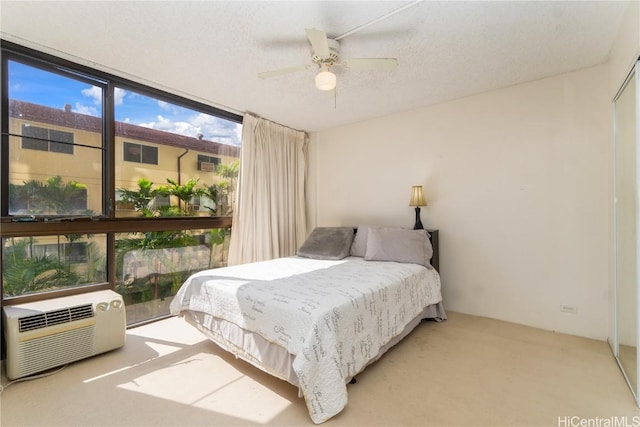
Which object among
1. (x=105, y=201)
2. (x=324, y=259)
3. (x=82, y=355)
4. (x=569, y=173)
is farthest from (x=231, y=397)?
(x=569, y=173)

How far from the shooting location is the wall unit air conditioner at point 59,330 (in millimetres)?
2018

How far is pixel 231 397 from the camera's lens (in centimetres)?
186

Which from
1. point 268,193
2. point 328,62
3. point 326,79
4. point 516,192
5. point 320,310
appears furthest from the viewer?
point 268,193

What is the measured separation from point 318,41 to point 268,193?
2534mm

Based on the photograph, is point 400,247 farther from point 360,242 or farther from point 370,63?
point 370,63

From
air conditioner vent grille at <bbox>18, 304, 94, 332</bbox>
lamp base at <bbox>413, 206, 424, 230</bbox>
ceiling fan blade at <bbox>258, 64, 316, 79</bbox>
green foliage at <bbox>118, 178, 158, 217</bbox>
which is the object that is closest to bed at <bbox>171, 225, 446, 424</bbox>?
lamp base at <bbox>413, 206, 424, 230</bbox>

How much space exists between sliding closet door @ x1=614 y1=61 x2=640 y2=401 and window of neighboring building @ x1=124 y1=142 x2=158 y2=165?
3.99 m

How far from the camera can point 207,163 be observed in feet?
11.9

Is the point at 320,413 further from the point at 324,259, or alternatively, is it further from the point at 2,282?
the point at 2,282

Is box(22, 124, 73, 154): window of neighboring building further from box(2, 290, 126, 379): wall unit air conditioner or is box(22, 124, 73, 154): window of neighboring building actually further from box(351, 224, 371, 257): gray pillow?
box(351, 224, 371, 257): gray pillow

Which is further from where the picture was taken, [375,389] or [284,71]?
[284,71]

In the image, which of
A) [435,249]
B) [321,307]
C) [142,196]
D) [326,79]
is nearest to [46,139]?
[142,196]

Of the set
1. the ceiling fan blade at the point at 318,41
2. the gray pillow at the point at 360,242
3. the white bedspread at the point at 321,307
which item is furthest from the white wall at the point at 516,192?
the ceiling fan blade at the point at 318,41

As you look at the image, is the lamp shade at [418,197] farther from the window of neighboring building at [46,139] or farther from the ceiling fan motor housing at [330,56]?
the window of neighboring building at [46,139]
